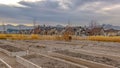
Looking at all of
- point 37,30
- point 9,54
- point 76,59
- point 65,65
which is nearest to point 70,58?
point 76,59

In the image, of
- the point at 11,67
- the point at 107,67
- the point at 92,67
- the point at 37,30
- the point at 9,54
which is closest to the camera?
the point at 107,67

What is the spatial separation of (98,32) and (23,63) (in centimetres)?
5432

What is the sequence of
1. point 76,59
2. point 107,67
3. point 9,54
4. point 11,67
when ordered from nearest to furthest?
point 107,67 → point 11,67 → point 76,59 → point 9,54

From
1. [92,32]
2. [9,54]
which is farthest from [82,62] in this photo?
[92,32]

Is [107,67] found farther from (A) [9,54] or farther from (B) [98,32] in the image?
(B) [98,32]

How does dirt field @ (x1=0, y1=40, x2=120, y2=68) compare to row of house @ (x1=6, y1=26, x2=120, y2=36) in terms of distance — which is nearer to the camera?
dirt field @ (x1=0, y1=40, x2=120, y2=68)

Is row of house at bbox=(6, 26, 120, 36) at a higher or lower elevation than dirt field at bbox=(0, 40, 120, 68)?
higher

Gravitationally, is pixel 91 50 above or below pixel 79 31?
below

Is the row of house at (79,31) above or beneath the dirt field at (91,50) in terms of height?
above

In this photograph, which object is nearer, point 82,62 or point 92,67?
point 92,67

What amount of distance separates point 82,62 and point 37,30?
65.0m

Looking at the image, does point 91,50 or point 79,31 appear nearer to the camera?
point 91,50

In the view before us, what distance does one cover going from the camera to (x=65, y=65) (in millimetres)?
12781

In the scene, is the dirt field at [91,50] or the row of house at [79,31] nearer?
the dirt field at [91,50]
